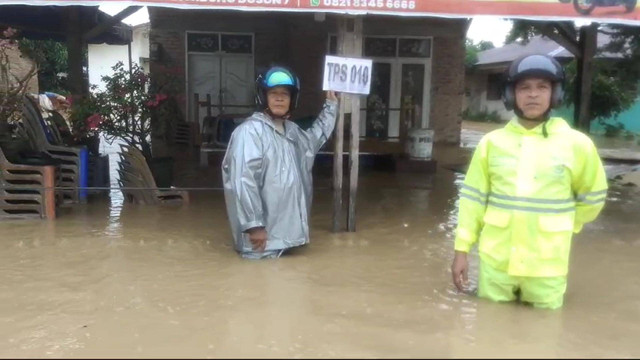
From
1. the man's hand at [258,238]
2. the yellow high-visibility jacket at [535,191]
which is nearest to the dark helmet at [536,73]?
the yellow high-visibility jacket at [535,191]

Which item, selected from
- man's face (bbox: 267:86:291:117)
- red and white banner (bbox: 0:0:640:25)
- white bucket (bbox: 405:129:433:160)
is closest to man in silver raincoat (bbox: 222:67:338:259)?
man's face (bbox: 267:86:291:117)

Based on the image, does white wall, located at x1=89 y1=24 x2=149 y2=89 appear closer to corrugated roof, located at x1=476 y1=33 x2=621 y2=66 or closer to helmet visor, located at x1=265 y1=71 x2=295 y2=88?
corrugated roof, located at x1=476 y1=33 x2=621 y2=66

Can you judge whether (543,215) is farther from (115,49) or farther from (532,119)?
(115,49)

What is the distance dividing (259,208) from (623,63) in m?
9.89

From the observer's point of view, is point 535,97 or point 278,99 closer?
point 535,97

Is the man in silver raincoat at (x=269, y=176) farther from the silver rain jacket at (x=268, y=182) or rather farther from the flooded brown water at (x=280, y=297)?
the flooded brown water at (x=280, y=297)

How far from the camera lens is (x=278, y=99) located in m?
5.22

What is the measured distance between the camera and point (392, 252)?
5.78 m

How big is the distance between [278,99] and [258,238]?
1088mm

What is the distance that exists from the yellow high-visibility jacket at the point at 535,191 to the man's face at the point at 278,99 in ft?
6.27

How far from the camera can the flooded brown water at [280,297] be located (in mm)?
3574

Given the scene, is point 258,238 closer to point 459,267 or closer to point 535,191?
point 459,267

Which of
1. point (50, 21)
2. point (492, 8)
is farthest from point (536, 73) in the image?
point (50, 21)

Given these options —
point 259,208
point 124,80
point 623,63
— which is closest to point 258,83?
point 259,208
